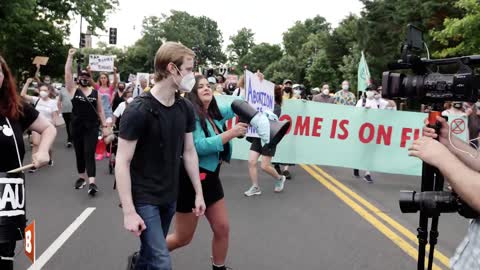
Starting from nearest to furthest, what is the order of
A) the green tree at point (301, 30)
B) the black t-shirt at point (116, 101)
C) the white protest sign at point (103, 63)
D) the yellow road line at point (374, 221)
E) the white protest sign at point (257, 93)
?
the yellow road line at point (374, 221)
the white protest sign at point (257, 93)
the black t-shirt at point (116, 101)
the white protest sign at point (103, 63)
the green tree at point (301, 30)

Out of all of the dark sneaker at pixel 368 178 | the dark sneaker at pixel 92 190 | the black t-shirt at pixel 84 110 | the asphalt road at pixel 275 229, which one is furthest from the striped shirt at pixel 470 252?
the dark sneaker at pixel 368 178

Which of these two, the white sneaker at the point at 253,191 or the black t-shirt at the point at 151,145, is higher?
the black t-shirt at the point at 151,145

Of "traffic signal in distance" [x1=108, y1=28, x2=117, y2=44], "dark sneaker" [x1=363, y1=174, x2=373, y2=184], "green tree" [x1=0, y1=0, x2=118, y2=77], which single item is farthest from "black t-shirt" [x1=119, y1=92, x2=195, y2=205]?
"traffic signal in distance" [x1=108, y1=28, x2=117, y2=44]

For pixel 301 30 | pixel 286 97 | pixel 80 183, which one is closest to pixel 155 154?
pixel 80 183

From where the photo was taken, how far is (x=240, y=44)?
154625 millimetres

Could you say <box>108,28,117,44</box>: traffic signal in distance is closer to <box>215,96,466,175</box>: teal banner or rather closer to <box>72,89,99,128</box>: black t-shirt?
<box>215,96,466,175</box>: teal banner

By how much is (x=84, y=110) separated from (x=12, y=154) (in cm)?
521

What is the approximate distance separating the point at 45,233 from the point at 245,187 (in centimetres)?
377

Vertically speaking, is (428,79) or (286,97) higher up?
(428,79)

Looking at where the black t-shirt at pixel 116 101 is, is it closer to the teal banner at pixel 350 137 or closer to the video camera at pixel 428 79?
the teal banner at pixel 350 137

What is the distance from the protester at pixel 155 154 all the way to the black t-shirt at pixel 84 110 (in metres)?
5.11

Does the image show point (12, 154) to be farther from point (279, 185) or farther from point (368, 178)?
point (368, 178)

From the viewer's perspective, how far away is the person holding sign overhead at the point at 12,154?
301cm

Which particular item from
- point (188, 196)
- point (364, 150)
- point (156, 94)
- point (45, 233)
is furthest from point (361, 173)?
point (156, 94)
